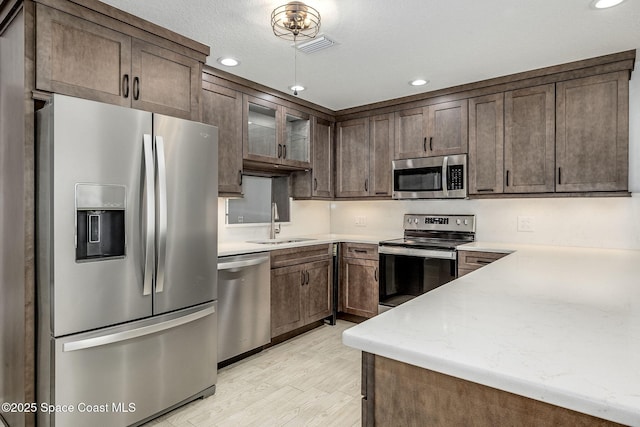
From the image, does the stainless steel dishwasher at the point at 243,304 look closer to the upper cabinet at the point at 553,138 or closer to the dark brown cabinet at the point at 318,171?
the dark brown cabinet at the point at 318,171

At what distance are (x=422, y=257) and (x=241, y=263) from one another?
163cm

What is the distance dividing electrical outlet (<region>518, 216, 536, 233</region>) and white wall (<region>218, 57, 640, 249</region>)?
0.02 metres

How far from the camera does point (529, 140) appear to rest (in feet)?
10.2

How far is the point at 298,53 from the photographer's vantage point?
8.75 ft

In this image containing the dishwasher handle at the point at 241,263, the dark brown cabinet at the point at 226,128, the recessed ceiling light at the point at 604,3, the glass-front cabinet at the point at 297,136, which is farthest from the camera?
the glass-front cabinet at the point at 297,136

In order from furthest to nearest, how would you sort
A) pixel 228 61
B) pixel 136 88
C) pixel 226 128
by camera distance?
pixel 226 128 → pixel 228 61 → pixel 136 88

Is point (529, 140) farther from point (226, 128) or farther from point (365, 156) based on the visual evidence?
point (226, 128)

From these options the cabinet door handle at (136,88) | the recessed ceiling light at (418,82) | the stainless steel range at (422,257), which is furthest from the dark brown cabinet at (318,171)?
the cabinet door handle at (136,88)

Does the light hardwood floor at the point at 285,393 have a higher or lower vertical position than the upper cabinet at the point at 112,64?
lower

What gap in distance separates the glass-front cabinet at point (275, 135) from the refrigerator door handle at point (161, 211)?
1184 millimetres

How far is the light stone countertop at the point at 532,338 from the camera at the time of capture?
685 millimetres

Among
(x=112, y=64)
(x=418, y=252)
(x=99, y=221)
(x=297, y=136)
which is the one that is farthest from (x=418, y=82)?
(x=99, y=221)

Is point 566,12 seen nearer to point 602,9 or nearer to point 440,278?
point 602,9

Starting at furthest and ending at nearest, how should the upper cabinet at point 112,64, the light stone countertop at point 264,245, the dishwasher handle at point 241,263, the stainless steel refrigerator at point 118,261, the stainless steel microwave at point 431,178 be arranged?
the stainless steel microwave at point 431,178, the light stone countertop at point 264,245, the dishwasher handle at point 241,263, the upper cabinet at point 112,64, the stainless steel refrigerator at point 118,261
